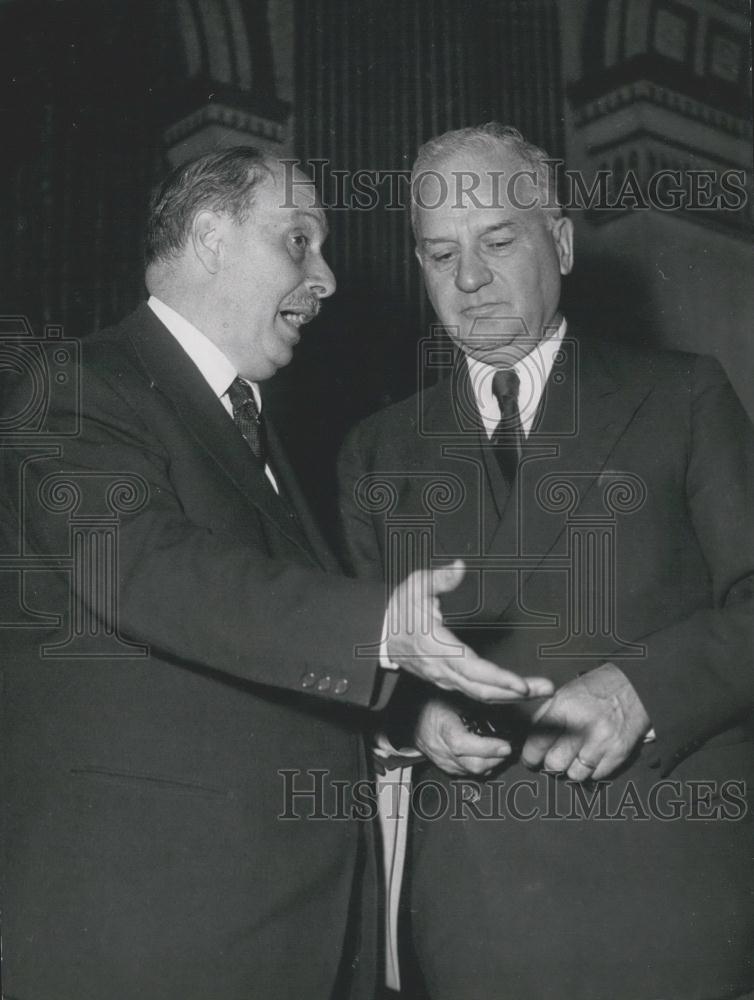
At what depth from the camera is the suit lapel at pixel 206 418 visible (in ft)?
4.96

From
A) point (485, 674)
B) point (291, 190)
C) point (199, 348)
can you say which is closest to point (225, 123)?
point (291, 190)

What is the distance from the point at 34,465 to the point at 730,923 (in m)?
1.21

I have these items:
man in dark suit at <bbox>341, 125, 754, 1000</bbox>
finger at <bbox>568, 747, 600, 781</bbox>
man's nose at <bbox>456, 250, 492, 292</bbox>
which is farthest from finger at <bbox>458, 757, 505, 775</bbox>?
man's nose at <bbox>456, 250, 492, 292</bbox>

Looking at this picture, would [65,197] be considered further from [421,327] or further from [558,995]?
[558,995]

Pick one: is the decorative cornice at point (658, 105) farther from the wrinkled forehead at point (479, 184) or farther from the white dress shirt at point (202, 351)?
the white dress shirt at point (202, 351)

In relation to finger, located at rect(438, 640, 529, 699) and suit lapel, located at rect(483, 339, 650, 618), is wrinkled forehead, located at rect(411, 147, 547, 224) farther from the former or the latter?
finger, located at rect(438, 640, 529, 699)

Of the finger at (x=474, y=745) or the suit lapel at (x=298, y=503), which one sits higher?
the suit lapel at (x=298, y=503)

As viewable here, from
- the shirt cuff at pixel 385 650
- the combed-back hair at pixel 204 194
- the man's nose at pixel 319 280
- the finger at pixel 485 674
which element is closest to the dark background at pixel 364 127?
the combed-back hair at pixel 204 194

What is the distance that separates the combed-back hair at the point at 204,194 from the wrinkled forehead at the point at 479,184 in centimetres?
31

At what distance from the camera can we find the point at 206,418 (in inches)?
60.6

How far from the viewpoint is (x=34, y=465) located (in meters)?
1.45

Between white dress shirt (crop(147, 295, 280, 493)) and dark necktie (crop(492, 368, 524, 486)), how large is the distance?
385 millimetres

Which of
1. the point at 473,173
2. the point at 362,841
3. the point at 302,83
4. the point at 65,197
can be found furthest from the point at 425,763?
the point at 302,83

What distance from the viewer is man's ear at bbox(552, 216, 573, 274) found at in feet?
6.26
